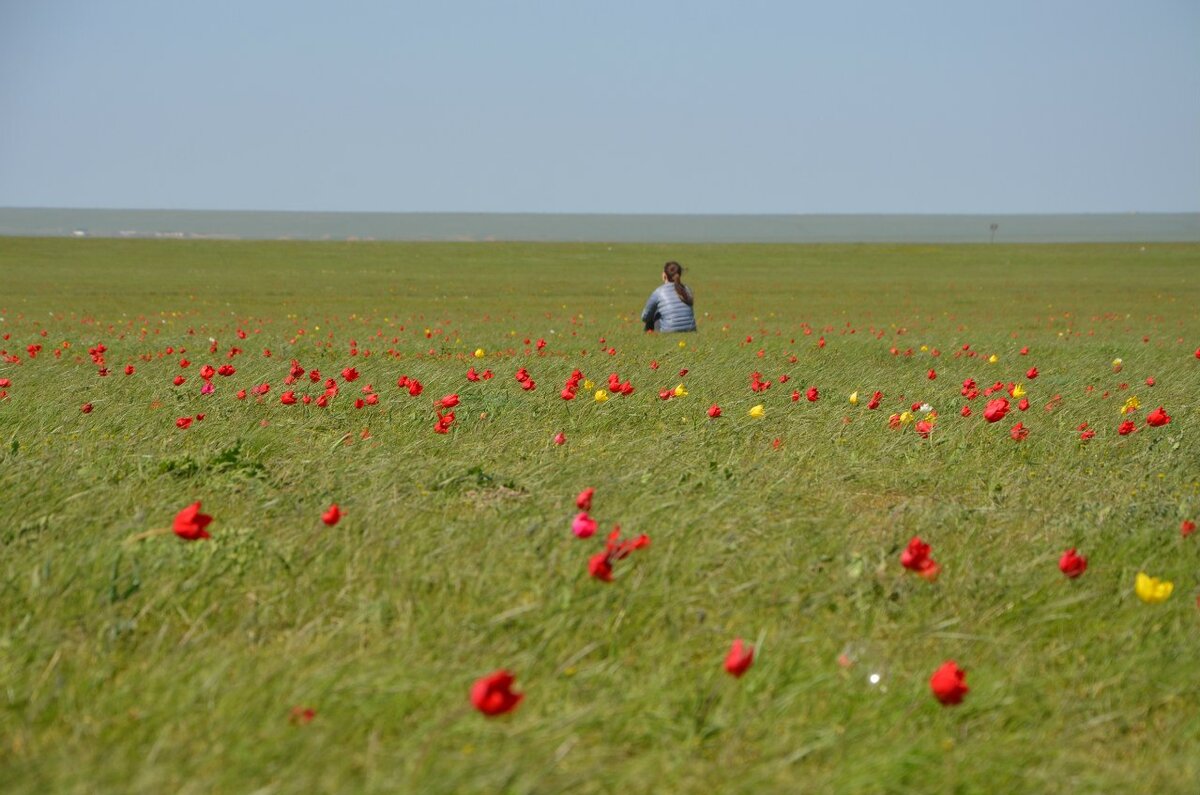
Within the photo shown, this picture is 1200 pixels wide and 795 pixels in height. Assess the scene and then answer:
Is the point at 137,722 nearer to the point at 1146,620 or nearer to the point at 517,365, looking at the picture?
the point at 1146,620

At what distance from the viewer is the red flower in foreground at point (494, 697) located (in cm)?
260

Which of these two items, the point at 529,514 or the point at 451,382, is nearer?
the point at 529,514

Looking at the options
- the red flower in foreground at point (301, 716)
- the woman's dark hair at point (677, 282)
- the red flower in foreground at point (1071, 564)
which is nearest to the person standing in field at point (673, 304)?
the woman's dark hair at point (677, 282)

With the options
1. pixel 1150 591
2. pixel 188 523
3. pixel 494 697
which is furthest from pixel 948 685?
pixel 188 523

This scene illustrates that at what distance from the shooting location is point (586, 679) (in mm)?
3246

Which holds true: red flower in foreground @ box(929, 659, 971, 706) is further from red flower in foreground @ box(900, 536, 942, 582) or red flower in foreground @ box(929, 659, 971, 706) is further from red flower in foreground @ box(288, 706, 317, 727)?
red flower in foreground @ box(288, 706, 317, 727)

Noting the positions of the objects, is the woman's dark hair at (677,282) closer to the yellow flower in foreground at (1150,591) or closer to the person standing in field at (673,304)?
the person standing in field at (673,304)

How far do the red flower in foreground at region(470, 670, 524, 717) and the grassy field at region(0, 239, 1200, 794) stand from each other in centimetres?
13

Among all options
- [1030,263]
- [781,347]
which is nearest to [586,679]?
[781,347]

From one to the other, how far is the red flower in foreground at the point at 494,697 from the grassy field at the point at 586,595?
0.43ft

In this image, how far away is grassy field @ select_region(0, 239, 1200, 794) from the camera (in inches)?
111

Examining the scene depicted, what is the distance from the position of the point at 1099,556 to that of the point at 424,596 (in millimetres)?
2261

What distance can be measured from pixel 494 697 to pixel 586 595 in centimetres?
104

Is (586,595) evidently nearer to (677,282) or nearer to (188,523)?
(188,523)
